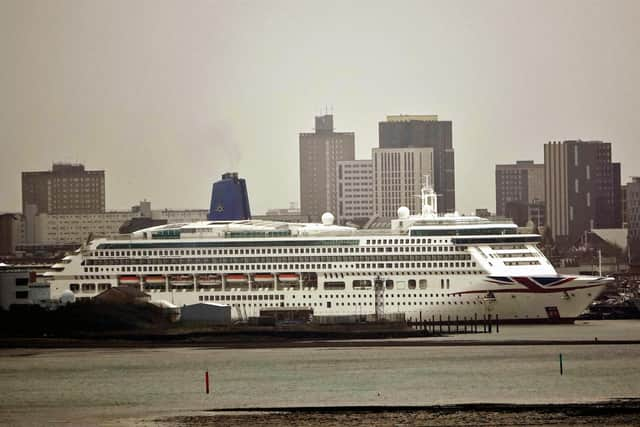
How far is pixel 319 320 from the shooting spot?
9250 centimetres

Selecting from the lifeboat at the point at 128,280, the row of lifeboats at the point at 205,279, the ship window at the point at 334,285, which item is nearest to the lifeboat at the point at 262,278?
the row of lifeboats at the point at 205,279

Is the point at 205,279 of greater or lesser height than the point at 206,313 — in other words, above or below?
above

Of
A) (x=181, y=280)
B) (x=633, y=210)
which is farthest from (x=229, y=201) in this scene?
(x=633, y=210)

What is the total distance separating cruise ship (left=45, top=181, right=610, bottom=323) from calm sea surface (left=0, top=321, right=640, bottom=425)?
1446 centimetres

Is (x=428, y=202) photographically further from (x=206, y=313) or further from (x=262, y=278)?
(x=206, y=313)

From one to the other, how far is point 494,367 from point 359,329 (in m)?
21.3

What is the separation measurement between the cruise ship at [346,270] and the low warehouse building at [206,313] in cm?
278

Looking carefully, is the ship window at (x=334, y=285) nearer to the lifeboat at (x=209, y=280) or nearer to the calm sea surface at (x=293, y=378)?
the lifeboat at (x=209, y=280)

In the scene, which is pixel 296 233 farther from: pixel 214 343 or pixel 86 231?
pixel 86 231

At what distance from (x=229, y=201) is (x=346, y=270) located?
49.4 ft

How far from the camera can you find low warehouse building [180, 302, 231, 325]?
91688 mm

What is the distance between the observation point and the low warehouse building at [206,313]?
301 ft

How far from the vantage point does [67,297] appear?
95188 mm

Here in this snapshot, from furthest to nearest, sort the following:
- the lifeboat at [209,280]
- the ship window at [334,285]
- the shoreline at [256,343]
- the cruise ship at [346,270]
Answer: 1. the lifeboat at [209,280]
2. the ship window at [334,285]
3. the cruise ship at [346,270]
4. the shoreline at [256,343]
